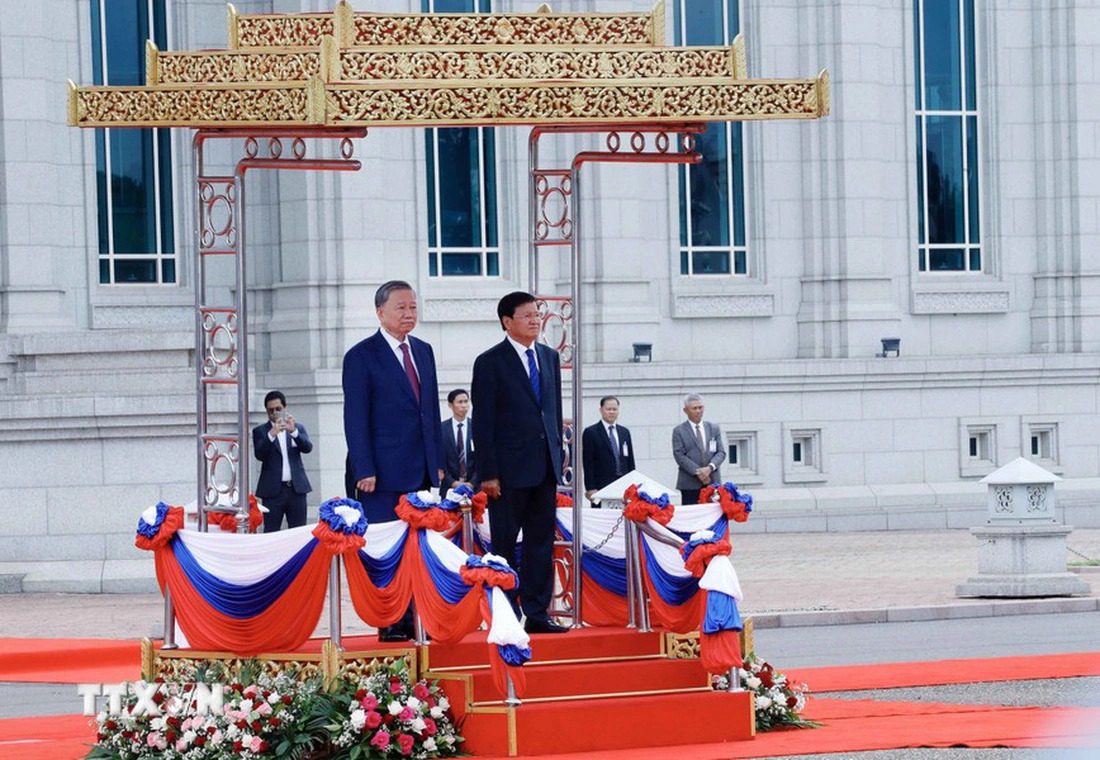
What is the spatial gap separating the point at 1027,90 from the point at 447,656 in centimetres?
2096

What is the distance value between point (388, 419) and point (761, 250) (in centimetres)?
1771

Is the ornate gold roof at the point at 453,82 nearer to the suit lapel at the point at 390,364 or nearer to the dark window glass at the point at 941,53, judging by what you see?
the suit lapel at the point at 390,364

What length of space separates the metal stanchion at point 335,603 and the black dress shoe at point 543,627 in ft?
4.04

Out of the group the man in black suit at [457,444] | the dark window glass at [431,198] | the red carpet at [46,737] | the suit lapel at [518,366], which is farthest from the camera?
the dark window glass at [431,198]

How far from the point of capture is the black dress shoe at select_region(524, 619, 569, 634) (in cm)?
1233

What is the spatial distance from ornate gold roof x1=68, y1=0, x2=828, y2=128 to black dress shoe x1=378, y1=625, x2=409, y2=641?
266 centimetres

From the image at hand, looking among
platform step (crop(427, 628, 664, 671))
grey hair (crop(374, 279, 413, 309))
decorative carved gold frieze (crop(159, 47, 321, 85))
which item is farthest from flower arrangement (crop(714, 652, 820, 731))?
decorative carved gold frieze (crop(159, 47, 321, 85))

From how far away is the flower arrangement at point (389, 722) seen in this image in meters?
10.9

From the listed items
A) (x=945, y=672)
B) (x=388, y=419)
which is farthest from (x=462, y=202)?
(x=388, y=419)

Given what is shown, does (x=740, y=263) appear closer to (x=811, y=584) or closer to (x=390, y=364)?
(x=811, y=584)

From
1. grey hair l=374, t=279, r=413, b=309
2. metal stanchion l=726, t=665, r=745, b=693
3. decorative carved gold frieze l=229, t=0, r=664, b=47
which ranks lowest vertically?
metal stanchion l=726, t=665, r=745, b=693

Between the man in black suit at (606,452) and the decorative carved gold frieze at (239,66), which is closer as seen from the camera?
the decorative carved gold frieze at (239,66)

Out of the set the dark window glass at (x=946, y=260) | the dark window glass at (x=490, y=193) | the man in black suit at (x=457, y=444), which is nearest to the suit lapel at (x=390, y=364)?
the man in black suit at (x=457, y=444)

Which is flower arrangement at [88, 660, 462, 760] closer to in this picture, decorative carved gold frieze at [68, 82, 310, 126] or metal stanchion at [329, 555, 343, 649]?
A: metal stanchion at [329, 555, 343, 649]
